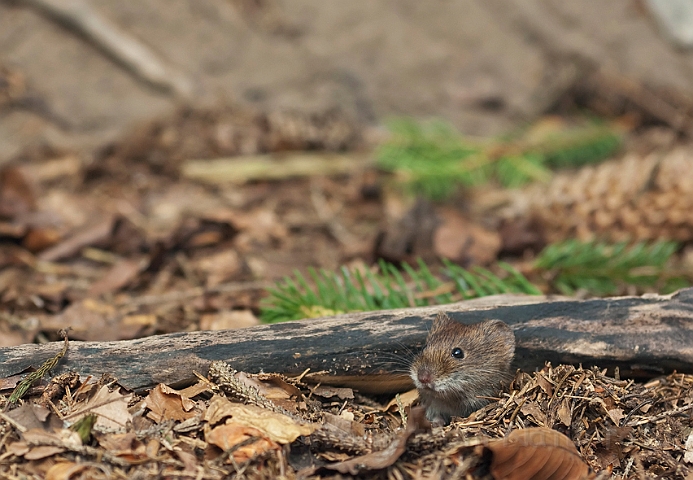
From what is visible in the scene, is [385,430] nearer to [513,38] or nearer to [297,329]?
[297,329]

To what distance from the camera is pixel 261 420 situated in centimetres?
270

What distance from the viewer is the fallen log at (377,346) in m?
3.00

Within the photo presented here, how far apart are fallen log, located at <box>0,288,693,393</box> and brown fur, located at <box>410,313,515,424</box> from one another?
0.08 metres

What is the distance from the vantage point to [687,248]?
5230 millimetres

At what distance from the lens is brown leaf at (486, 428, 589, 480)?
2.51 meters

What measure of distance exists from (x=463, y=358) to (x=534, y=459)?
3.00ft

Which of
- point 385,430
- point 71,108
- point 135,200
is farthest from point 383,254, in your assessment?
point 71,108

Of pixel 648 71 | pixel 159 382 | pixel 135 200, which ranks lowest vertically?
pixel 135 200

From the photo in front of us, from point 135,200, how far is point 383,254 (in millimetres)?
2778

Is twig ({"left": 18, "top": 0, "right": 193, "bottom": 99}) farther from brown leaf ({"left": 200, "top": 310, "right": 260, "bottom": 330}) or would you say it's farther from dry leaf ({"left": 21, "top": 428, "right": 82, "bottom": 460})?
dry leaf ({"left": 21, "top": 428, "right": 82, "bottom": 460})

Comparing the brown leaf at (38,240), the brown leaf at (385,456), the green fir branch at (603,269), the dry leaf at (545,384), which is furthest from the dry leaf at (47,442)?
the brown leaf at (38,240)

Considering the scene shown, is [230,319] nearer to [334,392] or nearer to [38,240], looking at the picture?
[334,392]

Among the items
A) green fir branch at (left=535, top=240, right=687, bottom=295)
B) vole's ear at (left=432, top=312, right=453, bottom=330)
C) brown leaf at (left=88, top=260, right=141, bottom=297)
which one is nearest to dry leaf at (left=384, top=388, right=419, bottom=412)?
vole's ear at (left=432, top=312, right=453, bottom=330)

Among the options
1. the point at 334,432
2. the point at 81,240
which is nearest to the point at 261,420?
the point at 334,432
